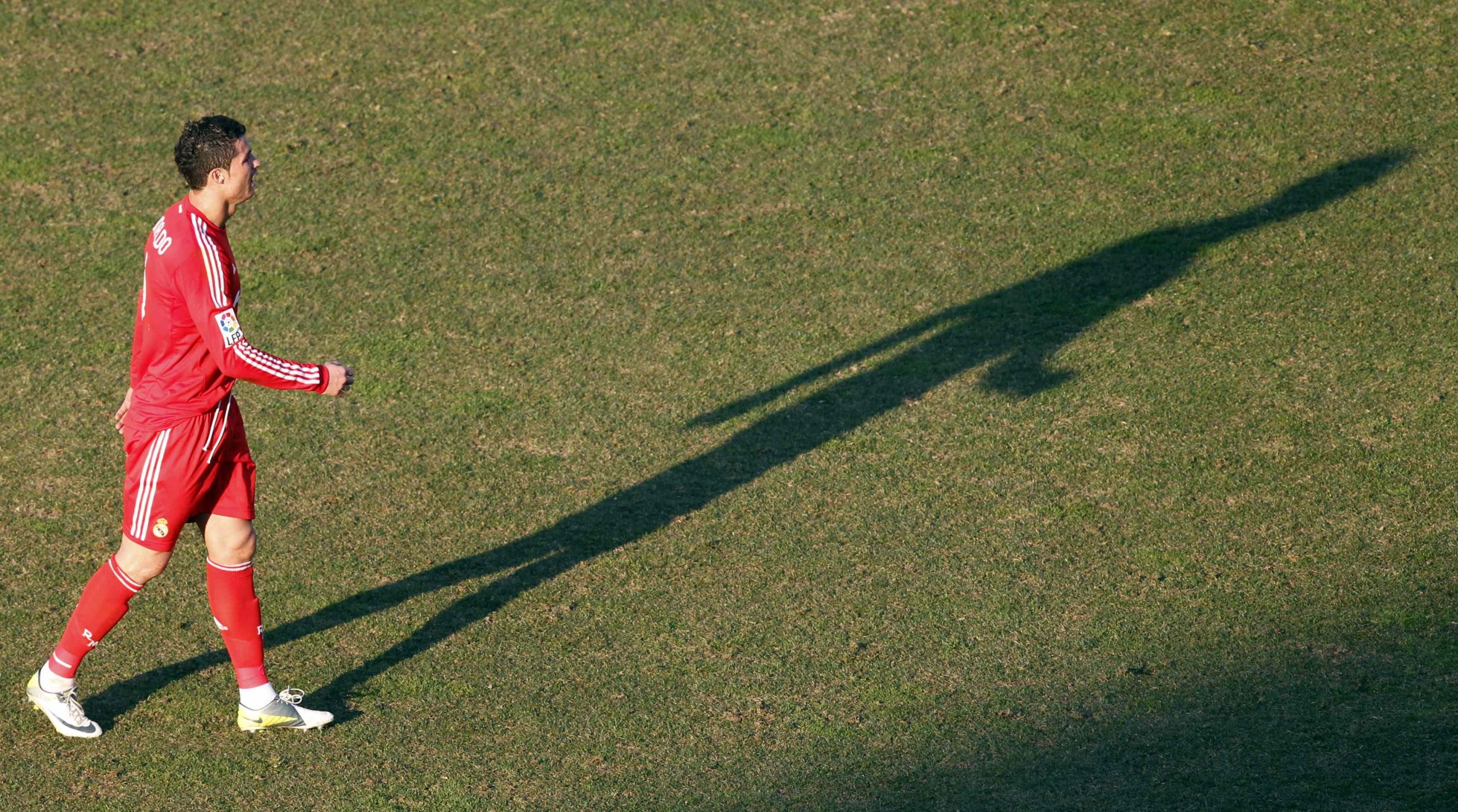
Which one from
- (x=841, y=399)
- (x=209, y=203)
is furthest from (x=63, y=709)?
(x=841, y=399)

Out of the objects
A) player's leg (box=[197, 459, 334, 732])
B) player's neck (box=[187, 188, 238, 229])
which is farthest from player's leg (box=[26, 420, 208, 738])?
player's neck (box=[187, 188, 238, 229])

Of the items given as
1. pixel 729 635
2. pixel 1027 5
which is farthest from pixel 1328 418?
pixel 1027 5

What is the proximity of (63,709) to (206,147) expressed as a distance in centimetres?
215

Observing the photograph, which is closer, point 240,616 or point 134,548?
point 134,548

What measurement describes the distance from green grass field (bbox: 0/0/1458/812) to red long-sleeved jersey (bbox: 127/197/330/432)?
128 centimetres

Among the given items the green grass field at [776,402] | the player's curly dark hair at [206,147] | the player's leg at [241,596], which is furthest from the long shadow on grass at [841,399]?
the player's curly dark hair at [206,147]

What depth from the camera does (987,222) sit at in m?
9.67

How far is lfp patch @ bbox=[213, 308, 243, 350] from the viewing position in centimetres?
514

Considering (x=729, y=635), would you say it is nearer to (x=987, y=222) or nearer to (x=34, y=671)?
(x=34, y=671)

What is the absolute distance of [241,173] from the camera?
17.3 ft

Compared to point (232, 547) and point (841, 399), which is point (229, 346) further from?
point (841, 399)

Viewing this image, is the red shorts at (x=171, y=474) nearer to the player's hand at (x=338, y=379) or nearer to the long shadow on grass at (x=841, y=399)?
the player's hand at (x=338, y=379)

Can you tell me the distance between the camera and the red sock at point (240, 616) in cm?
552

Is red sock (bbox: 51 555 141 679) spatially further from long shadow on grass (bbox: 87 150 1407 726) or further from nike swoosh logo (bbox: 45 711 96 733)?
long shadow on grass (bbox: 87 150 1407 726)
